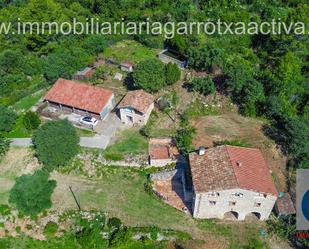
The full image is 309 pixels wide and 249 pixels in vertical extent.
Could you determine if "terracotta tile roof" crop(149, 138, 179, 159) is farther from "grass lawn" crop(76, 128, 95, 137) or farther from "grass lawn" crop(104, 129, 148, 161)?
"grass lawn" crop(76, 128, 95, 137)

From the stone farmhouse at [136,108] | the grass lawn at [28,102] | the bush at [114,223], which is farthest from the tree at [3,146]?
the bush at [114,223]

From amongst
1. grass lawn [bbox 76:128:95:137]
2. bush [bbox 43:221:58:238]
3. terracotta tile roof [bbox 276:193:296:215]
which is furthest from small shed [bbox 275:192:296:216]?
grass lawn [bbox 76:128:95:137]

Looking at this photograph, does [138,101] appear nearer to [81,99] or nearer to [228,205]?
[81,99]

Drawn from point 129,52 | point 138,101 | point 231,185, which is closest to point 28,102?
point 138,101

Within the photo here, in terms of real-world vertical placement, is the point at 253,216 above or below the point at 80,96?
below

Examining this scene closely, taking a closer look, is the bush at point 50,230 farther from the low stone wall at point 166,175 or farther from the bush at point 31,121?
the bush at point 31,121
